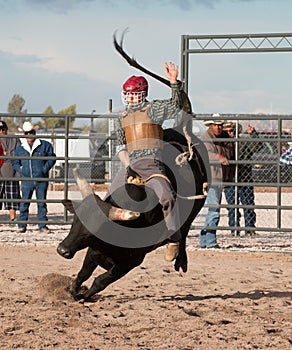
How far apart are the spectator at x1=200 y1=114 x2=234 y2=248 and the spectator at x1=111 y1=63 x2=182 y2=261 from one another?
406 cm

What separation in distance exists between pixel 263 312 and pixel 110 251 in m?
1.46

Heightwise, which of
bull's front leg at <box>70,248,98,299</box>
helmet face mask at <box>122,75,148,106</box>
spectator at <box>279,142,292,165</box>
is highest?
helmet face mask at <box>122,75,148,106</box>

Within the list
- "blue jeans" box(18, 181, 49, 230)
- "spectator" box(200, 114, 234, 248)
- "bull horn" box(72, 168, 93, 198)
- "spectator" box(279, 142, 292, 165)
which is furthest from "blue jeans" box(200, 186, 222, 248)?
"bull horn" box(72, 168, 93, 198)

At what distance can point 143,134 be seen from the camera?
6.09 m

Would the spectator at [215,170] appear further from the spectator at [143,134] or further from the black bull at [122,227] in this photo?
the spectator at [143,134]

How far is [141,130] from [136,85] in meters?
0.37

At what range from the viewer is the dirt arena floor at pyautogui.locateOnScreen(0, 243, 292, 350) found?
5.27m

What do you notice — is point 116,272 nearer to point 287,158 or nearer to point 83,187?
point 83,187

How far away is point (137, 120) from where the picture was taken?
608 cm

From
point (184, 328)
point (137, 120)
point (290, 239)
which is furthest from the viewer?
point (290, 239)

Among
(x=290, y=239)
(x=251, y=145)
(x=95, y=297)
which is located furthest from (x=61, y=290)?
(x=290, y=239)

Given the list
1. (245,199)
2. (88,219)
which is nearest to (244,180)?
(245,199)

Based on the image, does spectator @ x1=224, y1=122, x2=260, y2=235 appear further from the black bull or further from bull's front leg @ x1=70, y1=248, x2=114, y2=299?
bull's front leg @ x1=70, y1=248, x2=114, y2=299

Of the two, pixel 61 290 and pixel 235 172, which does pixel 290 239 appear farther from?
pixel 61 290
